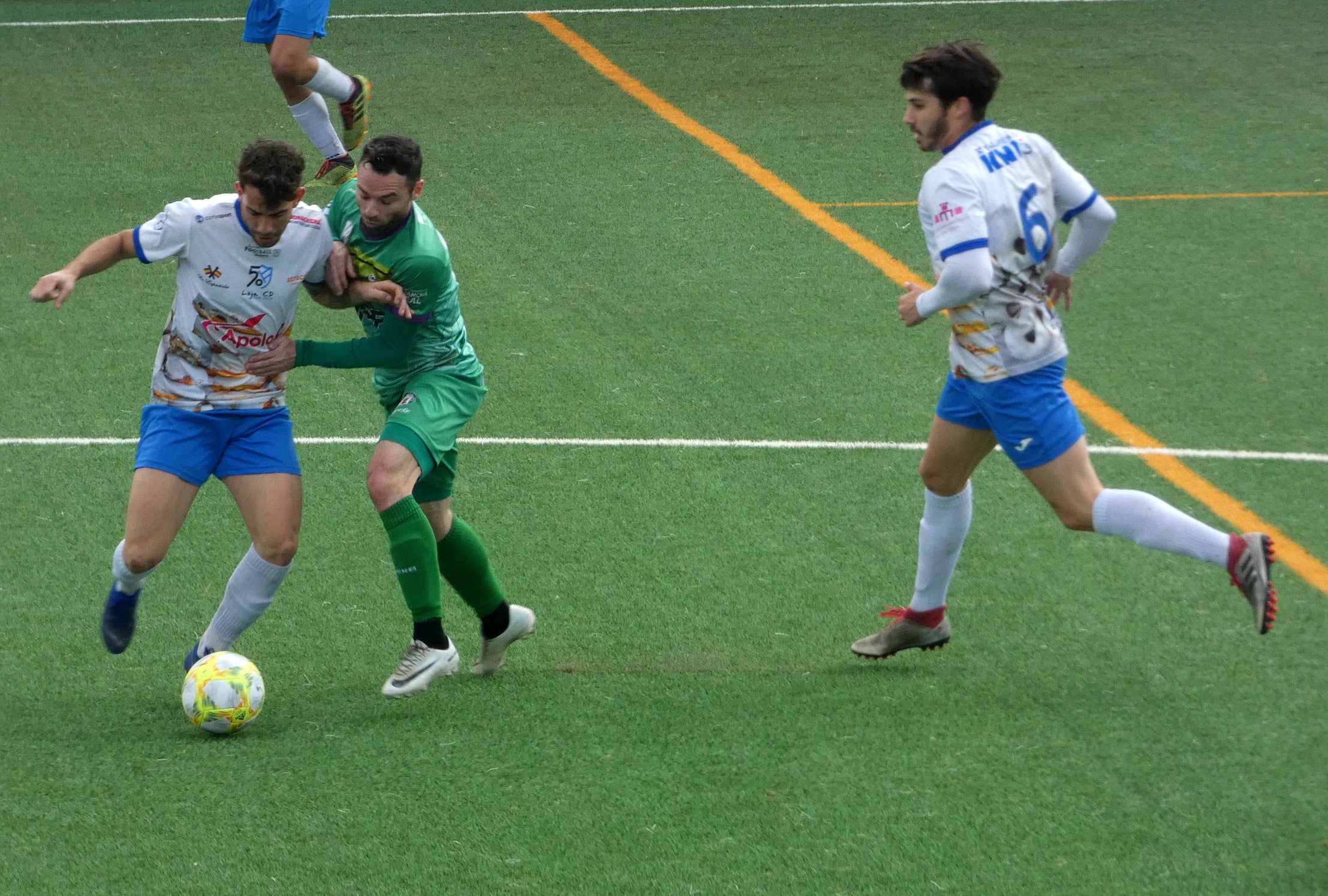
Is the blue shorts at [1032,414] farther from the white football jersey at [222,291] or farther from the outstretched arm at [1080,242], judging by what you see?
the white football jersey at [222,291]

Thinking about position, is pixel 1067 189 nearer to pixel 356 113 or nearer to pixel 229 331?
pixel 229 331

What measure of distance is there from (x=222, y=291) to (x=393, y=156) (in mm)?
617

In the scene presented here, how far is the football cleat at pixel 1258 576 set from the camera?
4.01 meters

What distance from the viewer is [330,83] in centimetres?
810

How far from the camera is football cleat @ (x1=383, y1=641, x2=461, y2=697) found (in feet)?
14.4

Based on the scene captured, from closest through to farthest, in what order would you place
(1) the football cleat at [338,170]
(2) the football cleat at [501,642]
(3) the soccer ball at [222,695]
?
(3) the soccer ball at [222,695], (2) the football cleat at [501,642], (1) the football cleat at [338,170]

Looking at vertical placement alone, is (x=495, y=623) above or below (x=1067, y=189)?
below

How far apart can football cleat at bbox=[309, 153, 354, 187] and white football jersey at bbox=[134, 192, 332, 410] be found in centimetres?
416

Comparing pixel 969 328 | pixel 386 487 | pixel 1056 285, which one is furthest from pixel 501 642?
pixel 1056 285

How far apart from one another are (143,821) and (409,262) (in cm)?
157

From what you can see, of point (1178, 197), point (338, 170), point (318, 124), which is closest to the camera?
point (318, 124)

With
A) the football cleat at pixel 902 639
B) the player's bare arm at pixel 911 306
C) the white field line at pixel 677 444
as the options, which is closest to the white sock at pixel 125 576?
the white field line at pixel 677 444

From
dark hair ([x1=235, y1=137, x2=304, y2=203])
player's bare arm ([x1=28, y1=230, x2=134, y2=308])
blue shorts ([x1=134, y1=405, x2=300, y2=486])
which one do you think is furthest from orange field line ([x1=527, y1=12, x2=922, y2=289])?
player's bare arm ([x1=28, y1=230, x2=134, y2=308])

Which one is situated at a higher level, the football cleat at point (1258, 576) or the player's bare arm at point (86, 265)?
the player's bare arm at point (86, 265)
